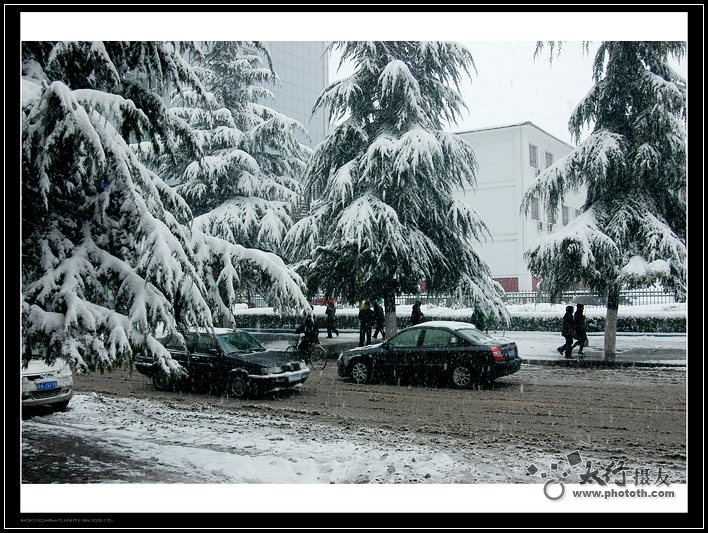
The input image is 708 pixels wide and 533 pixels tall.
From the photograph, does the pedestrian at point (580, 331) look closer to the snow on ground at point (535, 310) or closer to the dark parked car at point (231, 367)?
the snow on ground at point (535, 310)

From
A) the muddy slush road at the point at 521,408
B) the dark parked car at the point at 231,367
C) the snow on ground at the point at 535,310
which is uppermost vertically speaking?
the snow on ground at the point at 535,310

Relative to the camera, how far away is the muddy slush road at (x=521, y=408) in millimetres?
7969

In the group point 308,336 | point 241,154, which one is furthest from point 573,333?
point 241,154

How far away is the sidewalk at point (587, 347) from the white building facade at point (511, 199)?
63.9 inches

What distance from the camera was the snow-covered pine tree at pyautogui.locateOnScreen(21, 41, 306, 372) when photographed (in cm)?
581

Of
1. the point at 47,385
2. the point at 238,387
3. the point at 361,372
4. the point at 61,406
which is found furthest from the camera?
the point at 361,372

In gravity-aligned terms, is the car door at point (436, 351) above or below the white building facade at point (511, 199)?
below

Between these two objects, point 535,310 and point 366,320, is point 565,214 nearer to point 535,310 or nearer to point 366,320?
point 535,310

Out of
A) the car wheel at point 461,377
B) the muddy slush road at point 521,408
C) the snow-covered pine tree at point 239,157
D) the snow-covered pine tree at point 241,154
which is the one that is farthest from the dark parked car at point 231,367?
the snow-covered pine tree at point 241,154

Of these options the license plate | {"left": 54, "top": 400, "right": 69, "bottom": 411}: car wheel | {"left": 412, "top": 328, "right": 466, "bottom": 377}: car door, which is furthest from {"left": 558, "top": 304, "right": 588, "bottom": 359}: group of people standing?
the license plate

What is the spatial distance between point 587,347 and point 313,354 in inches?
298

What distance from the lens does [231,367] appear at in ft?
37.4

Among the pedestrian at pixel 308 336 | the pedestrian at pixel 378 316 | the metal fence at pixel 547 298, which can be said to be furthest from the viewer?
the pedestrian at pixel 378 316
